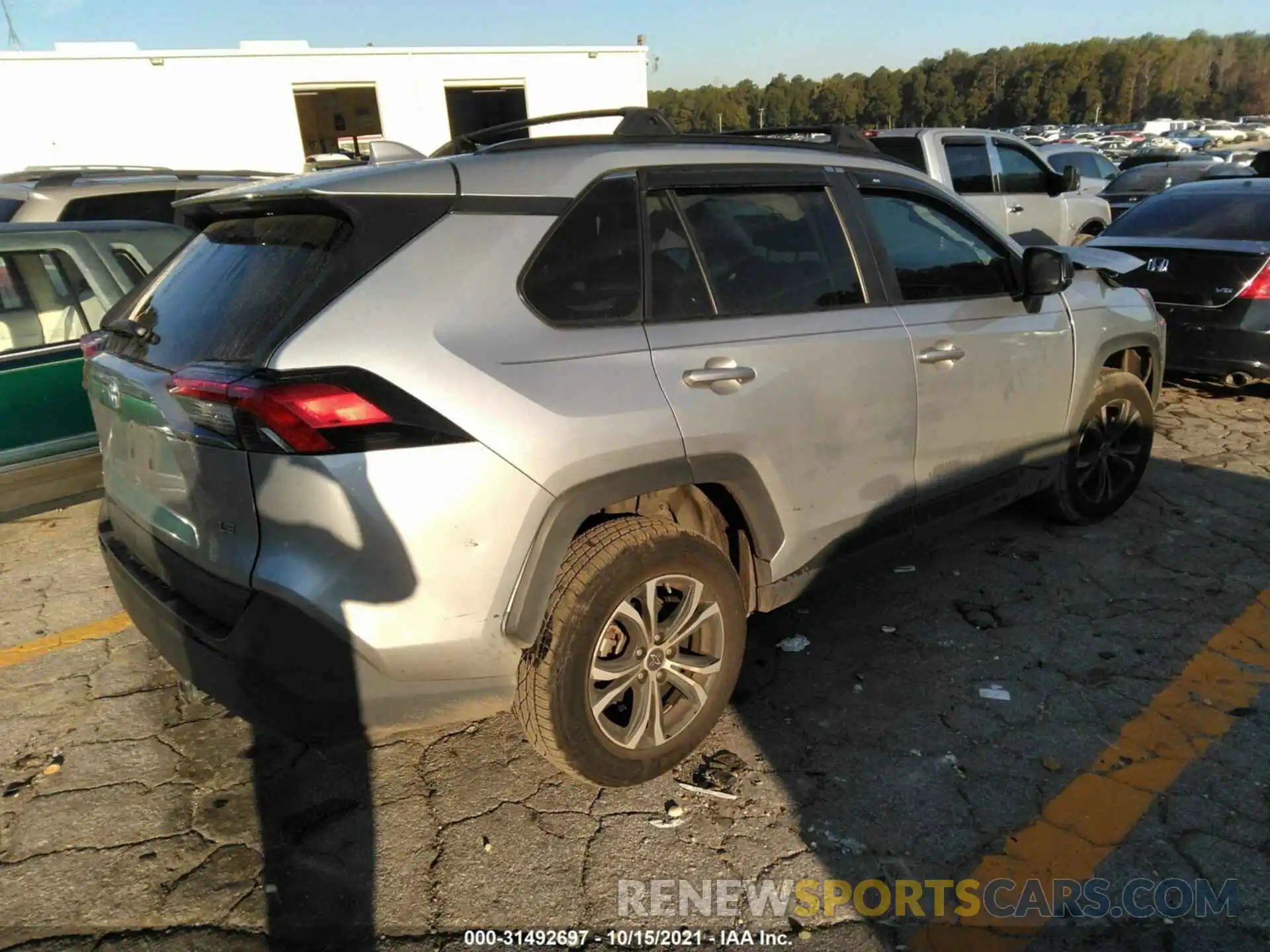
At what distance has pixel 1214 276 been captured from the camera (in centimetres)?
600

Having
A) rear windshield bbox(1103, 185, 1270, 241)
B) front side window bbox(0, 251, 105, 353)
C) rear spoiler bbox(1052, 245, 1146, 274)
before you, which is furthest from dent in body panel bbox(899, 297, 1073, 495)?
front side window bbox(0, 251, 105, 353)

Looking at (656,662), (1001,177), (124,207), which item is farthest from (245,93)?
(656,662)

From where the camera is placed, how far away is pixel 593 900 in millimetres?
2293

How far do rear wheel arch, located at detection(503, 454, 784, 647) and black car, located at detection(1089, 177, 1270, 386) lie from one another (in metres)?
4.69

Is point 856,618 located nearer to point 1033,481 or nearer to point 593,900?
point 1033,481

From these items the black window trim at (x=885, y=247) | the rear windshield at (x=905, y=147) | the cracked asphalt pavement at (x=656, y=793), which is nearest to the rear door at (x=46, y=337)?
the cracked asphalt pavement at (x=656, y=793)

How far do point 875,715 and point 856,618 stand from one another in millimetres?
709

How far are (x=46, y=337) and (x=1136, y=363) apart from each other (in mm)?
5486

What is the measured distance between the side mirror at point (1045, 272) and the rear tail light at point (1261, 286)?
3.17 metres

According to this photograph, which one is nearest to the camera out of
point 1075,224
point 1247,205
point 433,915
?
point 433,915

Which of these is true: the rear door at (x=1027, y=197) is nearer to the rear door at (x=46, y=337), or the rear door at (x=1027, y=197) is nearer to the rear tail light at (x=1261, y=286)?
the rear tail light at (x=1261, y=286)

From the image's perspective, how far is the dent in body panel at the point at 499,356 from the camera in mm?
2062

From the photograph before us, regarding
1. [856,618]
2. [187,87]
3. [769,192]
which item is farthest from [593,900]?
[187,87]

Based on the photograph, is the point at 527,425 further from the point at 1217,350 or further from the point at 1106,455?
the point at 1217,350
